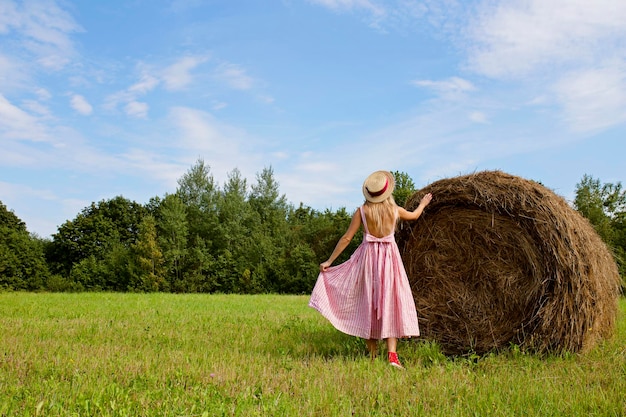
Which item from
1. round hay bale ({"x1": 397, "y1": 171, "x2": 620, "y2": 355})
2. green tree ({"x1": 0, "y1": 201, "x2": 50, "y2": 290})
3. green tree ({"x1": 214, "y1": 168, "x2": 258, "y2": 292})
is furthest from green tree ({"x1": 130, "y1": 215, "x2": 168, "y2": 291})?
round hay bale ({"x1": 397, "y1": 171, "x2": 620, "y2": 355})

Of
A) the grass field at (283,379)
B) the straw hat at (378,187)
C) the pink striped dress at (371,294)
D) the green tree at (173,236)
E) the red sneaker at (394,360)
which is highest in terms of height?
the green tree at (173,236)

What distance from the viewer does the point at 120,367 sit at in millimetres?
5184

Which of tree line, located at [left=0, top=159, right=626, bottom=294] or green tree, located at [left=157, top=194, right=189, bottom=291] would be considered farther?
green tree, located at [left=157, top=194, right=189, bottom=291]

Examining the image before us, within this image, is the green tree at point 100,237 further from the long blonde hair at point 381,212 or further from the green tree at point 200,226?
the long blonde hair at point 381,212

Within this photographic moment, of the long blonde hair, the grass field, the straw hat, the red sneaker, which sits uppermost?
the straw hat

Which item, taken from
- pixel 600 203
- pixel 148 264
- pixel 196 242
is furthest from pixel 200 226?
pixel 600 203

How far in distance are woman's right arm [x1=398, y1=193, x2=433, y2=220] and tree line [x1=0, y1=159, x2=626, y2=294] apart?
73.0 feet

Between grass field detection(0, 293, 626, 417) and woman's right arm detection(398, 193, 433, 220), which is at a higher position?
woman's right arm detection(398, 193, 433, 220)

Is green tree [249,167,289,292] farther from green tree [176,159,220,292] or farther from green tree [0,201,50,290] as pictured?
green tree [0,201,50,290]

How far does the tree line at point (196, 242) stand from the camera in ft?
108

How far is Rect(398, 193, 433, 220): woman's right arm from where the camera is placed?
6.24 meters

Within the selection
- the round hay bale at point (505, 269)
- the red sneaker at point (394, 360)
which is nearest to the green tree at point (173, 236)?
the round hay bale at point (505, 269)

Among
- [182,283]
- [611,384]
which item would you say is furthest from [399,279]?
[182,283]

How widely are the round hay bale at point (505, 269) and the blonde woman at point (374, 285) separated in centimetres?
84
